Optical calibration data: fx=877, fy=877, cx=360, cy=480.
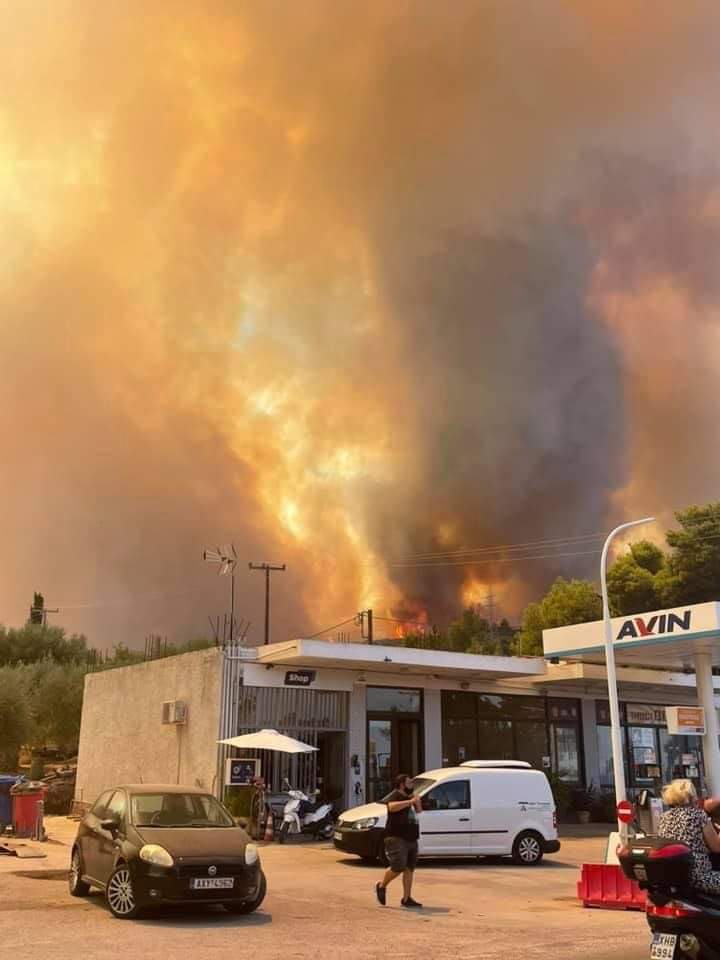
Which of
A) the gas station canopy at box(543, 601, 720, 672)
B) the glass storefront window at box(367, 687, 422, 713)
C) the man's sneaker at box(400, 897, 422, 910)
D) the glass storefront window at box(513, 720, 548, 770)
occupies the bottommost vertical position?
the man's sneaker at box(400, 897, 422, 910)

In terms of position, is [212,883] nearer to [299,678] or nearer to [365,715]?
[299,678]

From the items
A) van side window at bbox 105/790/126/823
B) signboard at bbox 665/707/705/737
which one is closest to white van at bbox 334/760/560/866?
signboard at bbox 665/707/705/737

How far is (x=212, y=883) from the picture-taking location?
32.6 feet

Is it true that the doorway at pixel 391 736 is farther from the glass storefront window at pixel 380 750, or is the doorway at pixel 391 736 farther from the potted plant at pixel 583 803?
the potted plant at pixel 583 803

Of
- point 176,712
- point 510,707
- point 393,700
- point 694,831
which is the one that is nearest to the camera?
point 694,831

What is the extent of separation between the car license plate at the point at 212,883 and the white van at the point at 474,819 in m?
7.05

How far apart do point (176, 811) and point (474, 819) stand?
790cm

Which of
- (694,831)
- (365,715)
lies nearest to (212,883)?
(694,831)

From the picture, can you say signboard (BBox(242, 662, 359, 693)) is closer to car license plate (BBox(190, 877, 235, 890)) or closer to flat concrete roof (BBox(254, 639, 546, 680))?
flat concrete roof (BBox(254, 639, 546, 680))

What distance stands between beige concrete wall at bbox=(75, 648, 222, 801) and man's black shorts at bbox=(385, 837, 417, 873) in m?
11.1

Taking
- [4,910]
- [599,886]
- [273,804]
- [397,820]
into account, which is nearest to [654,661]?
[273,804]

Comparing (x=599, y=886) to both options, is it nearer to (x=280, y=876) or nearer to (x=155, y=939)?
(x=280, y=876)

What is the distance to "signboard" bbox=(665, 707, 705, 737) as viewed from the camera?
17812mm

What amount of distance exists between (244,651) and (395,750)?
5.62 meters
